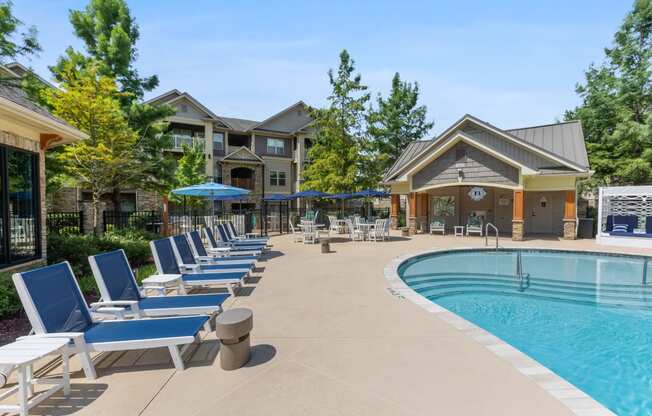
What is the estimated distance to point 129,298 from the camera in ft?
15.5

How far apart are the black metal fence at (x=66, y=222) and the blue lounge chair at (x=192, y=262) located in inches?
248

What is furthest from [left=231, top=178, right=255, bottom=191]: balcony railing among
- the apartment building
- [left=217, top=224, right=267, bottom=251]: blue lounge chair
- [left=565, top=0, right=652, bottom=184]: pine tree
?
[left=565, top=0, right=652, bottom=184]: pine tree

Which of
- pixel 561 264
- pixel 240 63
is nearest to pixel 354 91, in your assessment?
pixel 240 63

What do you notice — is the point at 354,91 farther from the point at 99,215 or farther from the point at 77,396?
the point at 77,396

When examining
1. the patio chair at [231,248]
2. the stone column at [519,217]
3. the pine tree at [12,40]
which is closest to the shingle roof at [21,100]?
the pine tree at [12,40]

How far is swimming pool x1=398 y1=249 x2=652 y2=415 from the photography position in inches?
176

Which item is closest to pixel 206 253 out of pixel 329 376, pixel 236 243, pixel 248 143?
pixel 236 243

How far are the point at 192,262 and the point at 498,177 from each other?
582 inches

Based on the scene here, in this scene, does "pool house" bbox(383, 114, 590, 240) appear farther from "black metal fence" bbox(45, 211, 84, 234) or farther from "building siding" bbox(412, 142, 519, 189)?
"black metal fence" bbox(45, 211, 84, 234)

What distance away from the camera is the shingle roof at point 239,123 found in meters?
30.2

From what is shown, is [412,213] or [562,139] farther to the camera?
[412,213]

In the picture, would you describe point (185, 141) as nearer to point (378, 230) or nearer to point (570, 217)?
point (378, 230)

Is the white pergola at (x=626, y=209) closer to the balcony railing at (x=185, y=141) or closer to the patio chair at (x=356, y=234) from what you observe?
the patio chair at (x=356, y=234)

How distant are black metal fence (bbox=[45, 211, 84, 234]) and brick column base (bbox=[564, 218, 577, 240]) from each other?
20.3 meters
